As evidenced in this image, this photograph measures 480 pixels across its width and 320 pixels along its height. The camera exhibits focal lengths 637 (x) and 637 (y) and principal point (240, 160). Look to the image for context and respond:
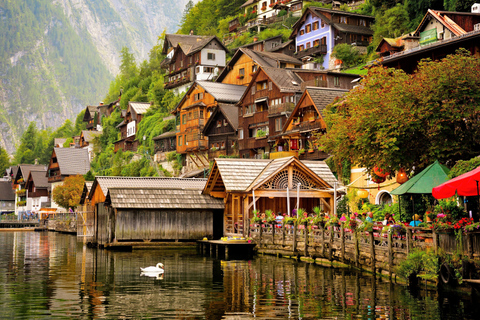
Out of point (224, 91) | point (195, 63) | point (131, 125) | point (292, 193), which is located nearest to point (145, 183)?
point (292, 193)

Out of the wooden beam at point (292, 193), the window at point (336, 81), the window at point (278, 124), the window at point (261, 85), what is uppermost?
the window at point (336, 81)

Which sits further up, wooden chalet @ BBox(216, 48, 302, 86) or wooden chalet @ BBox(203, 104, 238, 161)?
wooden chalet @ BBox(216, 48, 302, 86)

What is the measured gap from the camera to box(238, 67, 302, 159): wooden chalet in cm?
6334

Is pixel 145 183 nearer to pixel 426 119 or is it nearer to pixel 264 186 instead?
pixel 264 186

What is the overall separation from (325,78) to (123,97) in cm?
6359

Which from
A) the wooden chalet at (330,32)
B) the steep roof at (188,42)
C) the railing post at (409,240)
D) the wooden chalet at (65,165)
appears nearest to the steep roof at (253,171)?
the railing post at (409,240)

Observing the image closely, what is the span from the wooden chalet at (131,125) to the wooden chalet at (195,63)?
5950mm

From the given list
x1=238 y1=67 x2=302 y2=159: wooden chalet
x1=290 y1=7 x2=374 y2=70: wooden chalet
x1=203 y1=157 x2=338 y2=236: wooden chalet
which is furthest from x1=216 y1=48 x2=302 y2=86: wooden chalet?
x1=203 y1=157 x2=338 y2=236: wooden chalet

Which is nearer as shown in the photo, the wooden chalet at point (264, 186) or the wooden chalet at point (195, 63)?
the wooden chalet at point (264, 186)

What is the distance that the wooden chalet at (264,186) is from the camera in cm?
3988

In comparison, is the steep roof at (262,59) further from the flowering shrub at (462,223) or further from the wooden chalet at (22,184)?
the flowering shrub at (462,223)

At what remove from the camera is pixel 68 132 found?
172 m

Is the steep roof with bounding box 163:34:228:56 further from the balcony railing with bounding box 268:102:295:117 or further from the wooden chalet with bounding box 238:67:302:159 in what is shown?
the balcony railing with bounding box 268:102:295:117

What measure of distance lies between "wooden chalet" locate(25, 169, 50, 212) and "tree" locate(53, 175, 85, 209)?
26.0 meters
